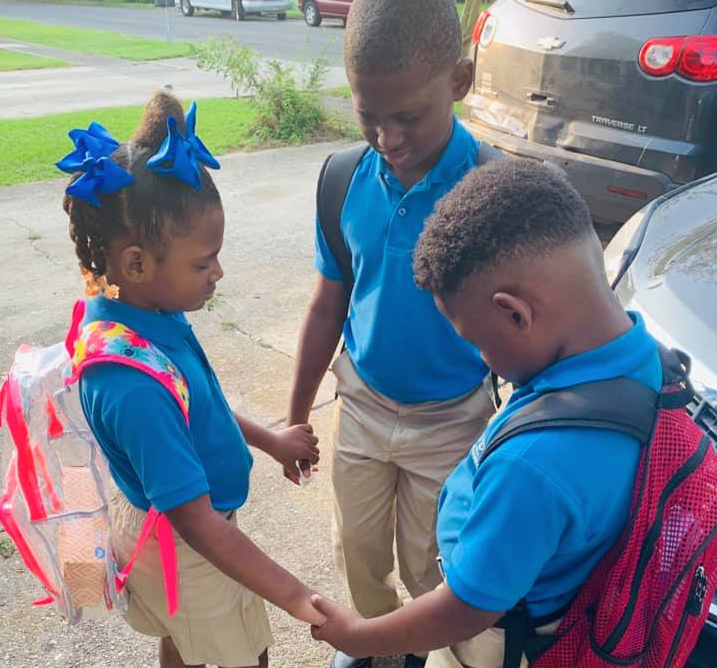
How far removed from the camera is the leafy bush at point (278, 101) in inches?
342

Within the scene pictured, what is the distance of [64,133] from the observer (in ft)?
29.3

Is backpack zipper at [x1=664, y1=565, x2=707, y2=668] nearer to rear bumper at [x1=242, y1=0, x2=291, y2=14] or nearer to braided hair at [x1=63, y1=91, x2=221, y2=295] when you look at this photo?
braided hair at [x1=63, y1=91, x2=221, y2=295]

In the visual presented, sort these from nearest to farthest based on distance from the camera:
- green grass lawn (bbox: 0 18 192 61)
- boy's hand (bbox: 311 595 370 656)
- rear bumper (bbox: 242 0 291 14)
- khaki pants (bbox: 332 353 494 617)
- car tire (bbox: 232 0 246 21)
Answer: boy's hand (bbox: 311 595 370 656) → khaki pants (bbox: 332 353 494 617) → green grass lawn (bbox: 0 18 192 61) → rear bumper (bbox: 242 0 291 14) → car tire (bbox: 232 0 246 21)

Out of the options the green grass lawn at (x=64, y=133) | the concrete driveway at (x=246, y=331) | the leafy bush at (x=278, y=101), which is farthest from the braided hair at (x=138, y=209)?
the leafy bush at (x=278, y=101)

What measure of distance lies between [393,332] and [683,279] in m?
1.20

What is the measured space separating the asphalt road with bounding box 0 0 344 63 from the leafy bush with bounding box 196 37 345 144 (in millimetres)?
6611

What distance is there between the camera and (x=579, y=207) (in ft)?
4.32

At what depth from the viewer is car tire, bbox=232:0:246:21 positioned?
80.0 ft

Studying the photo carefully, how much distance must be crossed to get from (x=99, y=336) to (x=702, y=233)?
88.2 inches

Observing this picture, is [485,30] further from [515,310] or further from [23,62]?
[23,62]

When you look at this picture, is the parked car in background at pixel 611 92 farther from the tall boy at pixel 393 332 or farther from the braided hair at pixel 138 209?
the braided hair at pixel 138 209

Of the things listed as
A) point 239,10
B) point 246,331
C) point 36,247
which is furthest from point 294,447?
point 239,10

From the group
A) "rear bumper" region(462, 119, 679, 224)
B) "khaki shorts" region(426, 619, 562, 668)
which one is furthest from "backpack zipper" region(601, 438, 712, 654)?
"rear bumper" region(462, 119, 679, 224)

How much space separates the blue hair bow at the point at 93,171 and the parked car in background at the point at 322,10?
21624mm
